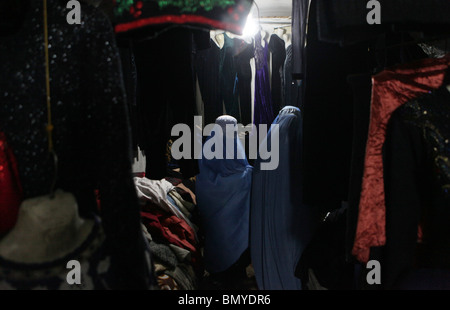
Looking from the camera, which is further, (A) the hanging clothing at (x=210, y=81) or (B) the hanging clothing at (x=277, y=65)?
(B) the hanging clothing at (x=277, y=65)

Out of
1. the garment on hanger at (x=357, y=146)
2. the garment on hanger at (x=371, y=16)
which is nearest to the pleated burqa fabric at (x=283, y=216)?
the garment on hanger at (x=357, y=146)

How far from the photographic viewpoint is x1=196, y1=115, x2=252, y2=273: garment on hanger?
2029 millimetres

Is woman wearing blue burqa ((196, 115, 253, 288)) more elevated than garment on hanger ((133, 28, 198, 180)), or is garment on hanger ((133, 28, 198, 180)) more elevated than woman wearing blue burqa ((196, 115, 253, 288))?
garment on hanger ((133, 28, 198, 180))

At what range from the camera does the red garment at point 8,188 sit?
0.74 meters

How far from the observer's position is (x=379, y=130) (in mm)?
964

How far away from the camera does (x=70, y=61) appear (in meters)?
0.76

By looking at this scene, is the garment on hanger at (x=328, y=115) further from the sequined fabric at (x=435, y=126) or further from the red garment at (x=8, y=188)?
the red garment at (x=8, y=188)

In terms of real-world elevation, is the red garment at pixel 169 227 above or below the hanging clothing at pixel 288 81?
below

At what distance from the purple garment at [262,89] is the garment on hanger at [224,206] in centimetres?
82

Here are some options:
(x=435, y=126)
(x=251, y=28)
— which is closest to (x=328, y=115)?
(x=435, y=126)

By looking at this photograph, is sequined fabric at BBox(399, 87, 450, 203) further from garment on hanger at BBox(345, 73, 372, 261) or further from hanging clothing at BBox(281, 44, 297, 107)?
hanging clothing at BBox(281, 44, 297, 107)

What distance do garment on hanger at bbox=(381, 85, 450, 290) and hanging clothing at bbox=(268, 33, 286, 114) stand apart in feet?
6.68

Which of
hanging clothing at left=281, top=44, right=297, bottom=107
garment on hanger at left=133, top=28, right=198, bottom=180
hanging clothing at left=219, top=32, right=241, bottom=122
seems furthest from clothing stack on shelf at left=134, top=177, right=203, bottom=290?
hanging clothing at left=281, top=44, right=297, bottom=107
